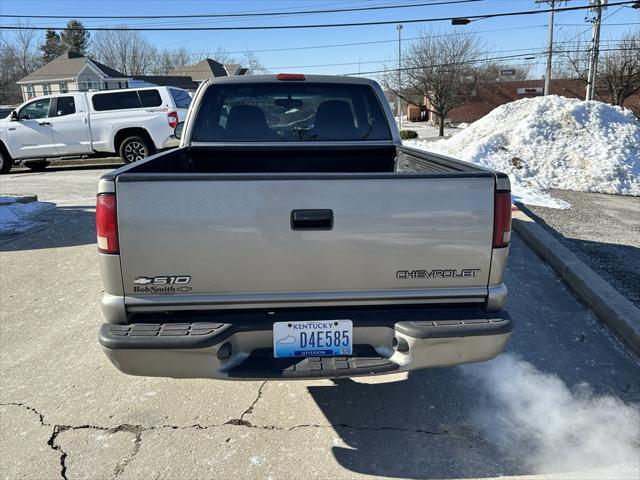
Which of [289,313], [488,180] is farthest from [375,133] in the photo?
[289,313]

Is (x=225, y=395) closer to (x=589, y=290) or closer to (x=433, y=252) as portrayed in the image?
(x=433, y=252)

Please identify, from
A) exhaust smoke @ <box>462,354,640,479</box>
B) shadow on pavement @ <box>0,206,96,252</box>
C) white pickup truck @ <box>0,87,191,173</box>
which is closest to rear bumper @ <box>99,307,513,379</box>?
exhaust smoke @ <box>462,354,640,479</box>

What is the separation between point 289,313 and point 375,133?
221 cm

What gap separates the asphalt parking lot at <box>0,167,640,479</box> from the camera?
2.68 metres

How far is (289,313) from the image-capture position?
259 cm

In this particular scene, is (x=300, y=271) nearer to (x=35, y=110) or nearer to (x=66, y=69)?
(x=35, y=110)

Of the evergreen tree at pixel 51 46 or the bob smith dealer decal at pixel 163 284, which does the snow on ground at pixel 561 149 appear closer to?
the bob smith dealer decal at pixel 163 284

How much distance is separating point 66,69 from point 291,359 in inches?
2394

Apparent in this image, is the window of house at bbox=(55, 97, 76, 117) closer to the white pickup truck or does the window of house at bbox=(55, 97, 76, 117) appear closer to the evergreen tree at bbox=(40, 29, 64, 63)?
the white pickup truck

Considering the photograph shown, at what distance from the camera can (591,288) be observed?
4770mm

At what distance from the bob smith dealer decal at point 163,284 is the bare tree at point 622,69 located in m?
41.0

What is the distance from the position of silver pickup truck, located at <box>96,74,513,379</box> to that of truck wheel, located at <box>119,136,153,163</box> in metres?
12.1

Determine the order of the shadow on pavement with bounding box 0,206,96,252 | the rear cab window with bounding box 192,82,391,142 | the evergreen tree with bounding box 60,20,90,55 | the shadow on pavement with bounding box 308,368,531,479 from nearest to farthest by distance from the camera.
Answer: the shadow on pavement with bounding box 308,368,531,479, the rear cab window with bounding box 192,82,391,142, the shadow on pavement with bounding box 0,206,96,252, the evergreen tree with bounding box 60,20,90,55

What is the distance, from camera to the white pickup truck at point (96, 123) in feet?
44.7
